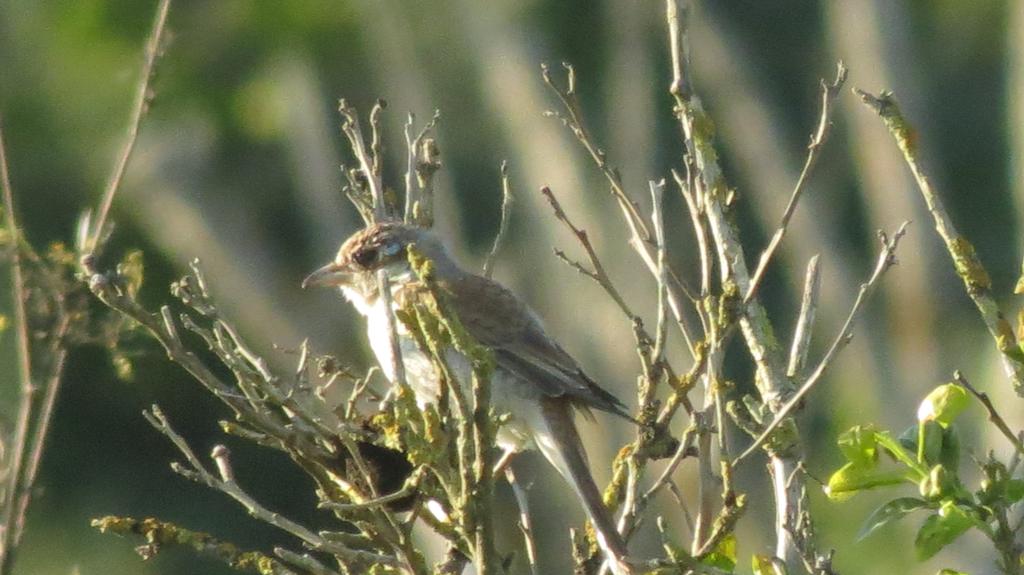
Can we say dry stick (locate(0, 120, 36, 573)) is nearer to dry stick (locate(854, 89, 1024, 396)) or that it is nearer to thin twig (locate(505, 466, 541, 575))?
thin twig (locate(505, 466, 541, 575))

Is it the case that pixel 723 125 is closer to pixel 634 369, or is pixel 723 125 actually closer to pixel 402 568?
pixel 634 369

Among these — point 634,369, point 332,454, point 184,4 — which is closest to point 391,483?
point 332,454

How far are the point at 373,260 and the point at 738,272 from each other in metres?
2.18

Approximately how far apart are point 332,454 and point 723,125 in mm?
13861

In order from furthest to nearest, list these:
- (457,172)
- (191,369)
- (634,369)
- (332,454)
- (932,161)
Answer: (457,172)
(932,161)
(634,369)
(332,454)
(191,369)

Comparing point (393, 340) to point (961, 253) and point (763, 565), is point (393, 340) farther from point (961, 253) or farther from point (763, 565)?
point (961, 253)

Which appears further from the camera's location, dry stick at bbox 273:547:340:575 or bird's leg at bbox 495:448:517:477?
bird's leg at bbox 495:448:517:477

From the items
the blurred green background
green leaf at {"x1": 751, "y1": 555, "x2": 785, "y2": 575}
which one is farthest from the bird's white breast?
the blurred green background

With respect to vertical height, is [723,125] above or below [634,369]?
above

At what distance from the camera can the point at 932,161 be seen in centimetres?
1677

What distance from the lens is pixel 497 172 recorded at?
18.5 m

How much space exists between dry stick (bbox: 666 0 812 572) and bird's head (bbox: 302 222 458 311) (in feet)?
5.05

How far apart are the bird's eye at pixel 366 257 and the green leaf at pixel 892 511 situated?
2728mm

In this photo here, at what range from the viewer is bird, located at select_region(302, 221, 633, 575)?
509cm
